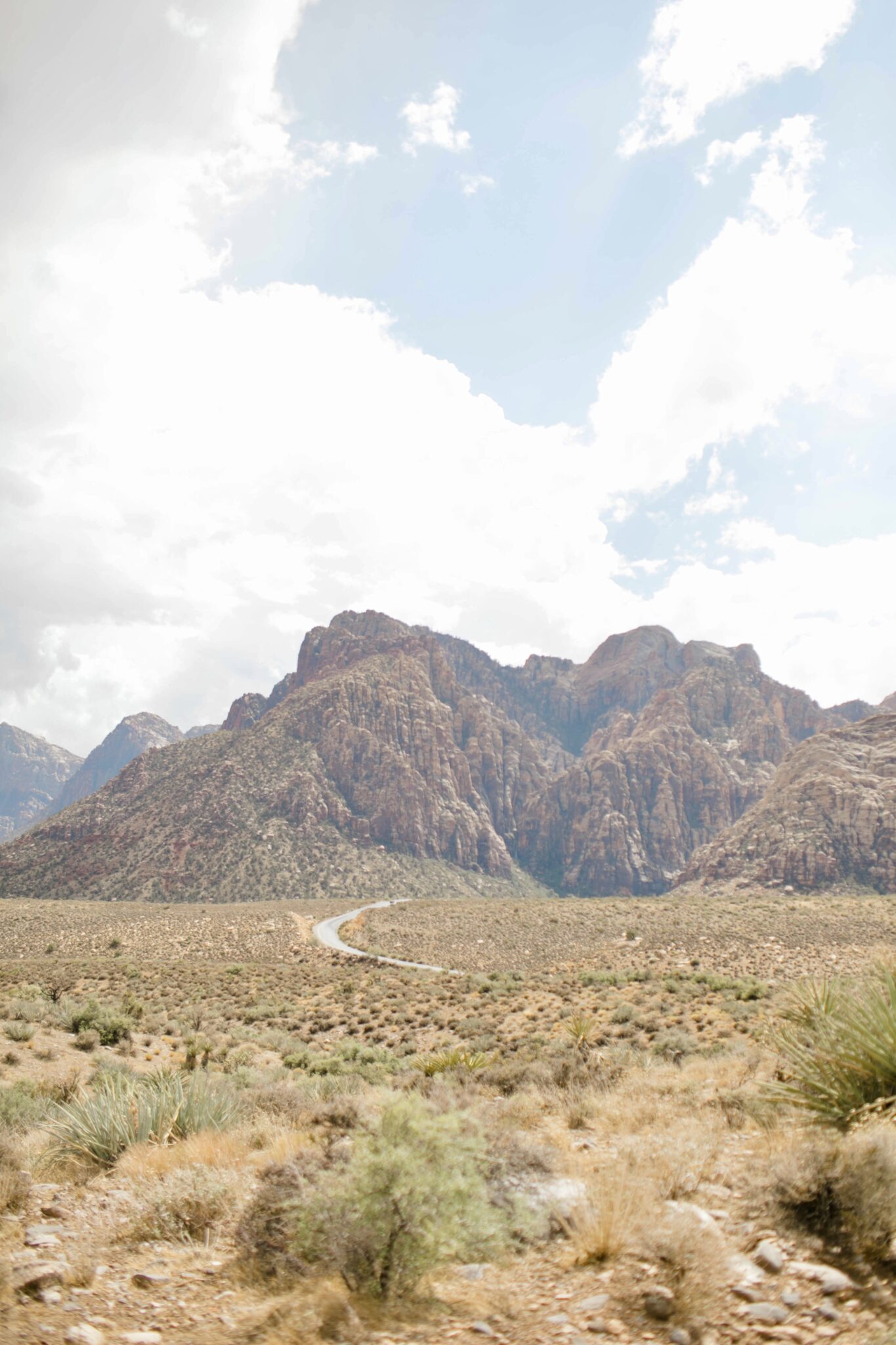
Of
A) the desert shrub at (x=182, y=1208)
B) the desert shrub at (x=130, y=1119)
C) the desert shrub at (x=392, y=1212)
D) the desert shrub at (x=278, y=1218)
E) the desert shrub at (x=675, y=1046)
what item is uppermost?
the desert shrub at (x=392, y=1212)

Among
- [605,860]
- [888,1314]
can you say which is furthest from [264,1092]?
[605,860]

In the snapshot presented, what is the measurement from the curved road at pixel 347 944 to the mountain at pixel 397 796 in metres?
31.1

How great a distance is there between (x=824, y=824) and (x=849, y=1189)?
9686 cm

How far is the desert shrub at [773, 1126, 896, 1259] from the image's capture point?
4637 mm

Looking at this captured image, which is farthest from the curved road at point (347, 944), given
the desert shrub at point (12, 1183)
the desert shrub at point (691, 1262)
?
the desert shrub at point (691, 1262)

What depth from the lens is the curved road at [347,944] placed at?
35.3 m

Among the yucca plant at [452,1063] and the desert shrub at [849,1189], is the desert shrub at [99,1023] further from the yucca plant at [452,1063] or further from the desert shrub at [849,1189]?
the desert shrub at [849,1189]

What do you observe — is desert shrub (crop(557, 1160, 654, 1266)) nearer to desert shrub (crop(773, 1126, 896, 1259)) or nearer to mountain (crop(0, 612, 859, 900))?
desert shrub (crop(773, 1126, 896, 1259))

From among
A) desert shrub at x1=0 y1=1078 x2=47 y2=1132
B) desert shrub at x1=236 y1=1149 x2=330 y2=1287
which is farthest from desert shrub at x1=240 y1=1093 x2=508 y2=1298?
desert shrub at x1=0 y1=1078 x2=47 y2=1132

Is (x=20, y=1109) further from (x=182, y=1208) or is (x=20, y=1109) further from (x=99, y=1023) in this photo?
(x=99, y=1023)

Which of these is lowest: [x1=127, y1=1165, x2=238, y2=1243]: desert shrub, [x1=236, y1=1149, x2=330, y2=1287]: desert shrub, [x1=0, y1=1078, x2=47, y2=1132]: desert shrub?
[x1=0, y1=1078, x2=47, y2=1132]: desert shrub

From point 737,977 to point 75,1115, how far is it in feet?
75.1

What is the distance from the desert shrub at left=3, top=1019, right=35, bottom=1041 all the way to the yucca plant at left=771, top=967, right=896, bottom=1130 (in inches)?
669

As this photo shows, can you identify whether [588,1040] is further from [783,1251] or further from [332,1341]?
[332,1341]
